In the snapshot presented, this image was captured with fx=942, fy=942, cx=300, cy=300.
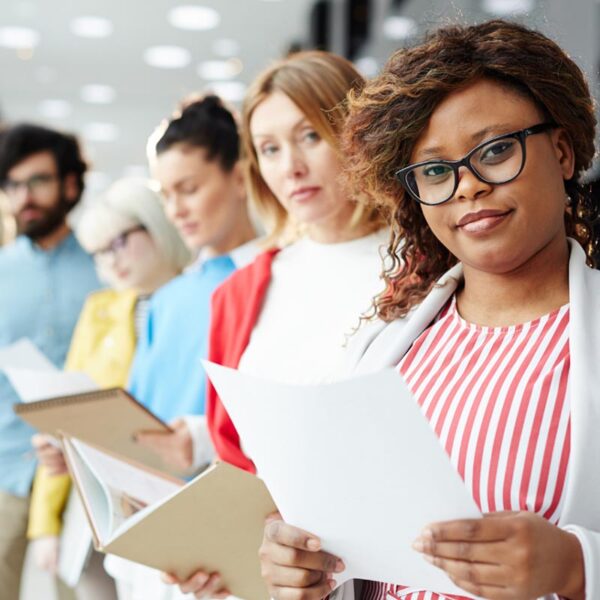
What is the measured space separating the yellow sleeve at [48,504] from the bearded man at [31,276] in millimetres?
167

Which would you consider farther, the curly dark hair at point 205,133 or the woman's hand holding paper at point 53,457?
the woman's hand holding paper at point 53,457

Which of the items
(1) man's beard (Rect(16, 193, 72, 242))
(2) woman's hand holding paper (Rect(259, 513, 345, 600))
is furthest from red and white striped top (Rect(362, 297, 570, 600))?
(1) man's beard (Rect(16, 193, 72, 242))

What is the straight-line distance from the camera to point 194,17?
7840 millimetres

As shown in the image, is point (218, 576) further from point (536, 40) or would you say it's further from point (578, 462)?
point (536, 40)

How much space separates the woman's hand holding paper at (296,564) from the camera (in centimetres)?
105

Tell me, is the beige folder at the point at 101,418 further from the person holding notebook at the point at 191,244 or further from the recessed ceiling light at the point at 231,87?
the recessed ceiling light at the point at 231,87

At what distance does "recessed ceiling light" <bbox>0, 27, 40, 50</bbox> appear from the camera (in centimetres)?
825

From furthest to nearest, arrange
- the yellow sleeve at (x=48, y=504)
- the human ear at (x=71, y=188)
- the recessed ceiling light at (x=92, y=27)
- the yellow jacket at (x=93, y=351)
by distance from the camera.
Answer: the recessed ceiling light at (x=92, y=27) < the human ear at (x=71, y=188) < the yellow sleeve at (x=48, y=504) < the yellow jacket at (x=93, y=351)

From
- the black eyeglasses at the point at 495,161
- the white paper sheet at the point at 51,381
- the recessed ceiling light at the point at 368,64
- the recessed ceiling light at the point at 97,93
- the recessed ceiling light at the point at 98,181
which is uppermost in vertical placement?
the recessed ceiling light at the point at 98,181

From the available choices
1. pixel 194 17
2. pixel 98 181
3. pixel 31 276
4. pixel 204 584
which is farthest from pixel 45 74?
pixel 204 584

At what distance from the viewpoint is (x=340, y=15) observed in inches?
257

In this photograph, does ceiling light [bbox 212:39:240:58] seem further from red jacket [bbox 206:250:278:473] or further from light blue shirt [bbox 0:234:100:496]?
red jacket [bbox 206:250:278:473]

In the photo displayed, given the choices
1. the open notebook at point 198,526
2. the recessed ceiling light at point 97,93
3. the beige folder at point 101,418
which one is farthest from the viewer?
the recessed ceiling light at point 97,93

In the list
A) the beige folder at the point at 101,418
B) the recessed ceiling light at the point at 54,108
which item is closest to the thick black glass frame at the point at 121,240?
the beige folder at the point at 101,418
